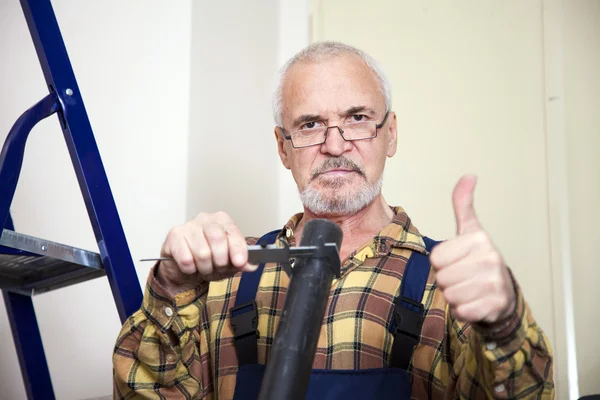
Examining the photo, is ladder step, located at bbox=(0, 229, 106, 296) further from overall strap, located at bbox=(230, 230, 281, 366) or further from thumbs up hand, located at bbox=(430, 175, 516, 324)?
thumbs up hand, located at bbox=(430, 175, 516, 324)

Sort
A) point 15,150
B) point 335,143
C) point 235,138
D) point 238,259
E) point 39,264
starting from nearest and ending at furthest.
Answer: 1. point 238,259
2. point 15,150
3. point 39,264
4. point 335,143
5. point 235,138

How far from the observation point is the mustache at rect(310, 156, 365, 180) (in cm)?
146

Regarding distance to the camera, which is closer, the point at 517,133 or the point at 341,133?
the point at 341,133

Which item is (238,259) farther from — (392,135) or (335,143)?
(392,135)

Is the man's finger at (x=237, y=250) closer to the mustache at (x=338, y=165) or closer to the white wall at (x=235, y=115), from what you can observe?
the mustache at (x=338, y=165)

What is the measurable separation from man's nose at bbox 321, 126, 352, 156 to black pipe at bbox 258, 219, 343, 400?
0.64 m

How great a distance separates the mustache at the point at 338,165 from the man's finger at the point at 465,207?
0.62 meters

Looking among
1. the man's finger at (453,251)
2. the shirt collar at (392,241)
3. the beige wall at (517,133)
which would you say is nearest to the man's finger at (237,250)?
the man's finger at (453,251)

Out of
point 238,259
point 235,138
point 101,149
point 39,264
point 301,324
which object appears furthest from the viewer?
point 235,138

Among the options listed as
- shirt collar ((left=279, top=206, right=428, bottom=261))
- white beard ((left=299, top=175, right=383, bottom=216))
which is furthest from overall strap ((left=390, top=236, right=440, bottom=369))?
white beard ((left=299, top=175, right=383, bottom=216))

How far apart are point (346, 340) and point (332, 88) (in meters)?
0.57

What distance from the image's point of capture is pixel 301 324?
29.5 inches

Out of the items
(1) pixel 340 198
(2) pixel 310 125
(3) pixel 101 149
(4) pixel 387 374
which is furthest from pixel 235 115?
(4) pixel 387 374

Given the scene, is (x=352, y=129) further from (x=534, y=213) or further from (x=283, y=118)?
(x=534, y=213)
